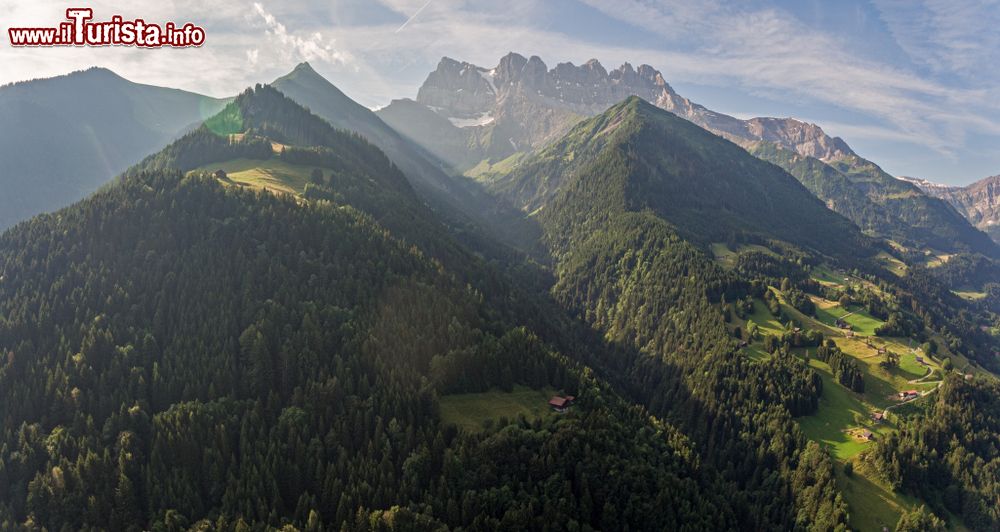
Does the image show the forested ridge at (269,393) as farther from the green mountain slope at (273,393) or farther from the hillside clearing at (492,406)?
the hillside clearing at (492,406)

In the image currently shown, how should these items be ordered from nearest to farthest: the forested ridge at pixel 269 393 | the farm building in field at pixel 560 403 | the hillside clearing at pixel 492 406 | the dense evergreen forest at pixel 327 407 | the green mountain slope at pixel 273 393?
the green mountain slope at pixel 273 393
the forested ridge at pixel 269 393
the dense evergreen forest at pixel 327 407
the hillside clearing at pixel 492 406
the farm building in field at pixel 560 403

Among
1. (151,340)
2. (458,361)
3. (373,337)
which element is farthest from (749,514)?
(151,340)

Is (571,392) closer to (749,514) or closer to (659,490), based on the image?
(659,490)

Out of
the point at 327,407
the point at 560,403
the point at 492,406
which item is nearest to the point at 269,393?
the point at 327,407

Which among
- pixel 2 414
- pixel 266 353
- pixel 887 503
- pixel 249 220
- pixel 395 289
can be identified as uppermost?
pixel 249 220

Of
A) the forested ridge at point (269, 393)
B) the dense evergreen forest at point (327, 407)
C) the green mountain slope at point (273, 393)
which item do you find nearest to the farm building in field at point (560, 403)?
the green mountain slope at point (273, 393)

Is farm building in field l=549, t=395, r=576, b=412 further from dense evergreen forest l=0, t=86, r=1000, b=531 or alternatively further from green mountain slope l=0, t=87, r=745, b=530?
dense evergreen forest l=0, t=86, r=1000, b=531

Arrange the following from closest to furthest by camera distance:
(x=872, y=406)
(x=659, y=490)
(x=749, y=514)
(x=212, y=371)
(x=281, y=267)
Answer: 1. (x=659, y=490)
2. (x=212, y=371)
3. (x=749, y=514)
4. (x=281, y=267)
5. (x=872, y=406)
